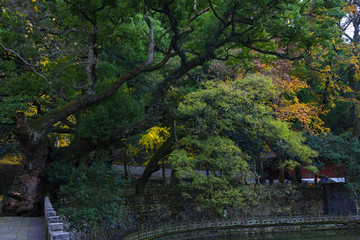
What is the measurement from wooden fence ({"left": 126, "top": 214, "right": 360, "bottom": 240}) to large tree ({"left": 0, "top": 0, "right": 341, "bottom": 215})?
4842 millimetres

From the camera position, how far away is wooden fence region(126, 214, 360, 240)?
1535cm

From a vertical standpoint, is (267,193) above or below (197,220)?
above

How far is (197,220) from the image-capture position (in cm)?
1728

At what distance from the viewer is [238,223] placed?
57.2 ft

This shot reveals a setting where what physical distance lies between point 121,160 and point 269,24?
2180 cm

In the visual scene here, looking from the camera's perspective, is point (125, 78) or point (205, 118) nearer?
point (125, 78)

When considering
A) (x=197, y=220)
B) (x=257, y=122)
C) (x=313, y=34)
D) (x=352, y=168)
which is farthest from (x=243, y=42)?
(x=352, y=168)

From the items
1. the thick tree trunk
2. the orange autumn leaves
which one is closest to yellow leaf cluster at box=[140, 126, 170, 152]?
the orange autumn leaves

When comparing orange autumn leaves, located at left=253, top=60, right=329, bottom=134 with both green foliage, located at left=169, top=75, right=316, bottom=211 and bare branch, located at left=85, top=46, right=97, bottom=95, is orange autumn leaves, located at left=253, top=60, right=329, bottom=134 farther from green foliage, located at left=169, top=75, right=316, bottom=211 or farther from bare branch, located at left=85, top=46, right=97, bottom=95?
bare branch, located at left=85, top=46, right=97, bottom=95

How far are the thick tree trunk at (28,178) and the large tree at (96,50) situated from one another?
0.03 metres

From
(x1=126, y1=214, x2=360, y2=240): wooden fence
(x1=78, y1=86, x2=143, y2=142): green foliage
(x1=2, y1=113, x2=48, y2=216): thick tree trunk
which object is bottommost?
(x1=126, y1=214, x2=360, y2=240): wooden fence

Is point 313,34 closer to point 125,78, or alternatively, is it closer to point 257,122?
point 257,122

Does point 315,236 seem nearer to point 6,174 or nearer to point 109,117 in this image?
point 109,117

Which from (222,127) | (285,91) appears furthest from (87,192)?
(285,91)
